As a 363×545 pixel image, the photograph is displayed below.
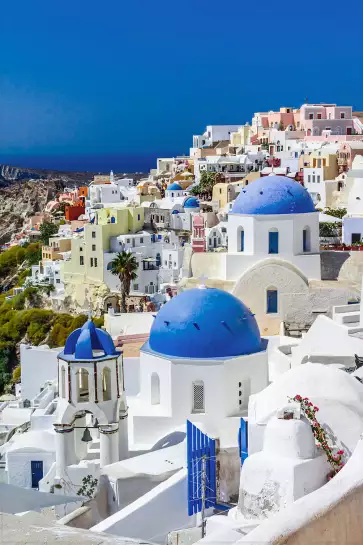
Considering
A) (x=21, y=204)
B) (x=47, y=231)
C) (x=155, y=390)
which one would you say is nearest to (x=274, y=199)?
(x=155, y=390)

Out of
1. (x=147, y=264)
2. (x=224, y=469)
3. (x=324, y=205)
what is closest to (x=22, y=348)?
(x=224, y=469)

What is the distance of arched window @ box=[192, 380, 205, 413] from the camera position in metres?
13.5

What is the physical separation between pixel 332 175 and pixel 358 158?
2086 millimetres

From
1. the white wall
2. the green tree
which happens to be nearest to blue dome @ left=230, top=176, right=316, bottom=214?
the white wall

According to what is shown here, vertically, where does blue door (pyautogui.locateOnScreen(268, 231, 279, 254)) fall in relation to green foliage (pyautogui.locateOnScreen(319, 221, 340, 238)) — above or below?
below

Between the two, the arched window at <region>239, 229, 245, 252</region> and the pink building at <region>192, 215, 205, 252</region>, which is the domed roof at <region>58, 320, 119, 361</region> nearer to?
the arched window at <region>239, 229, 245, 252</region>

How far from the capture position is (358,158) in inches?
1660

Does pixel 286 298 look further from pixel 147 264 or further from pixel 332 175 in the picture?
pixel 332 175

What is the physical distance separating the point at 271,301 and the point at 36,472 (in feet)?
25.9

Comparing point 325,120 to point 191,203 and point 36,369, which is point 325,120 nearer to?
point 191,203

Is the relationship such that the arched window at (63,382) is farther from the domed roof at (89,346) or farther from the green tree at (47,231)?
the green tree at (47,231)

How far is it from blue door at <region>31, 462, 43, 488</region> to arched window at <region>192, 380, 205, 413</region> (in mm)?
2845

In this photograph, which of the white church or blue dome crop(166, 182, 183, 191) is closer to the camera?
the white church

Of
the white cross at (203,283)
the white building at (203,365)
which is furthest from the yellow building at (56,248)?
the white building at (203,365)
